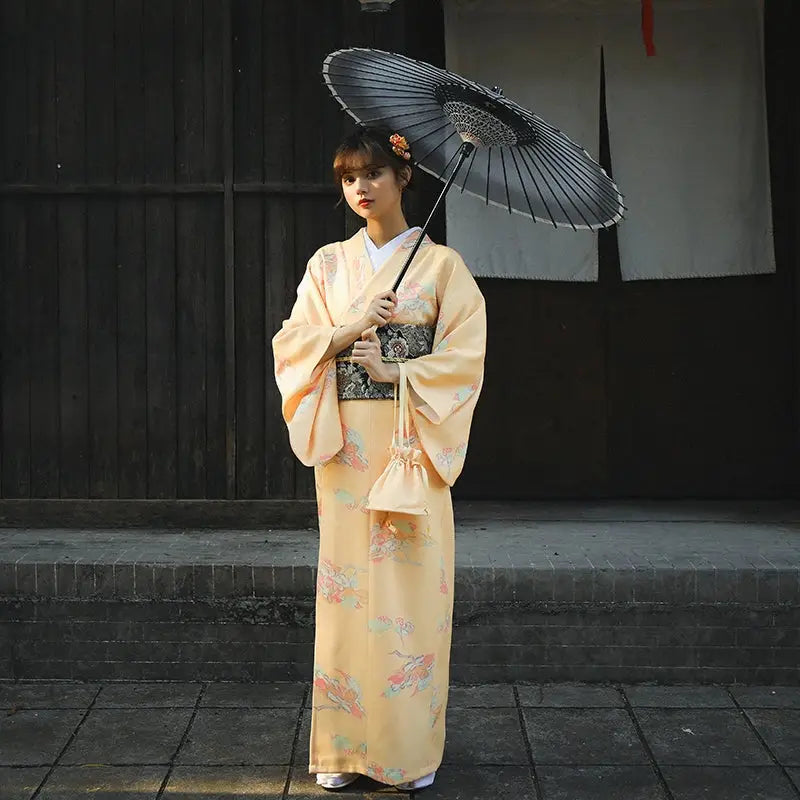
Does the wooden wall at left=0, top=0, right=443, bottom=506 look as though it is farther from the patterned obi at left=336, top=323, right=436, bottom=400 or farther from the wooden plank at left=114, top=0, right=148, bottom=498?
the patterned obi at left=336, top=323, right=436, bottom=400

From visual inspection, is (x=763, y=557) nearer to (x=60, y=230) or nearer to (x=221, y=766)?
(x=221, y=766)

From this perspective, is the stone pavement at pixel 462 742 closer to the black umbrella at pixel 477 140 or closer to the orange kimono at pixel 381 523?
the orange kimono at pixel 381 523

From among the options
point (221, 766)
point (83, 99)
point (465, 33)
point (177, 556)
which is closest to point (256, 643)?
point (177, 556)

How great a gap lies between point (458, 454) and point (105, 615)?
2.04 metres

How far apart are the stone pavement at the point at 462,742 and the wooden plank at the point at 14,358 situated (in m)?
1.27

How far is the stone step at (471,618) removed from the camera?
5.34 meters

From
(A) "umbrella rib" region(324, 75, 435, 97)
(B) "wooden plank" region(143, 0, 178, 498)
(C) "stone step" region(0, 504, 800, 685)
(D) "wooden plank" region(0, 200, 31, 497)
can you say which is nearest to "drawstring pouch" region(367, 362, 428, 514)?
(A) "umbrella rib" region(324, 75, 435, 97)

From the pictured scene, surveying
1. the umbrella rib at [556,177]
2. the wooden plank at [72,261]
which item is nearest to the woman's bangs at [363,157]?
the umbrella rib at [556,177]

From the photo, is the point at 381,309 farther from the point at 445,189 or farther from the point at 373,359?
the point at 445,189

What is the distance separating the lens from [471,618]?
5.36 meters

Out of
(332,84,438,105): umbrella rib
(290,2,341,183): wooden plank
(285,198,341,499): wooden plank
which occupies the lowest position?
(285,198,341,499): wooden plank

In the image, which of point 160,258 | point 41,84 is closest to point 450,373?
→ point 160,258

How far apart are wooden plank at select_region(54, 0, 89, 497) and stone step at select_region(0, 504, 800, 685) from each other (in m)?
0.82

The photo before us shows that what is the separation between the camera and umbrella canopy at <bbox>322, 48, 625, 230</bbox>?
4.00 m
